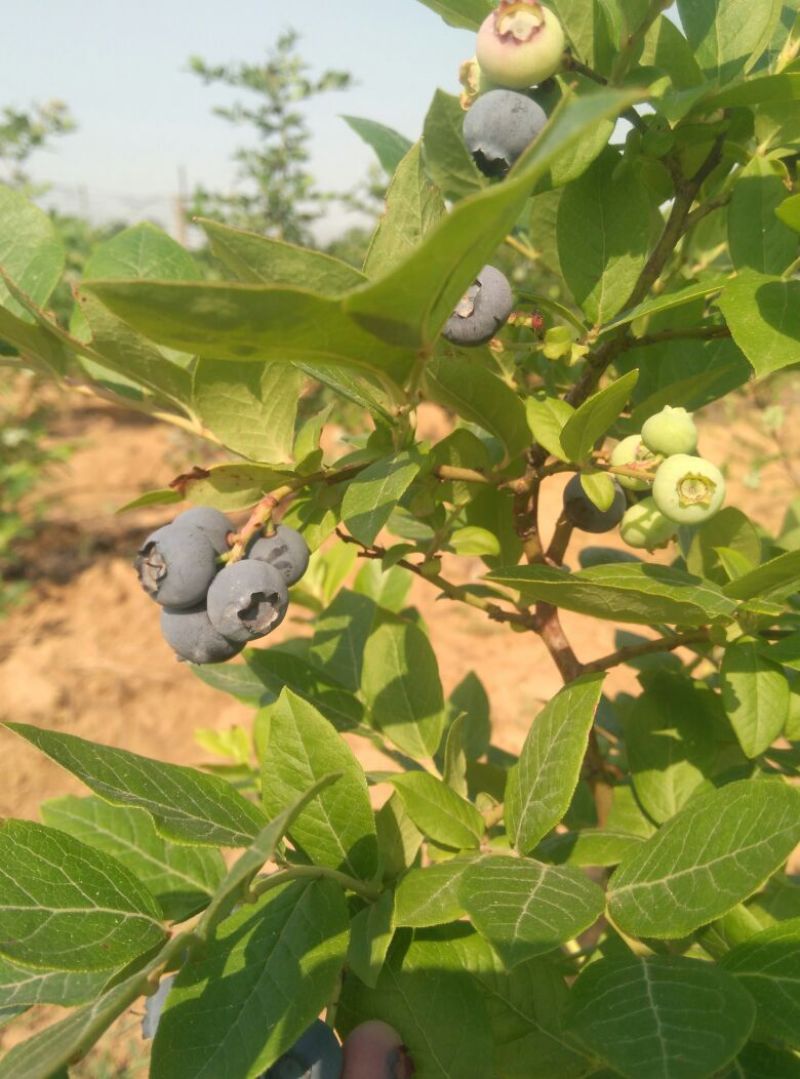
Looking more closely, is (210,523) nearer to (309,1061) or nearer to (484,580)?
(484,580)

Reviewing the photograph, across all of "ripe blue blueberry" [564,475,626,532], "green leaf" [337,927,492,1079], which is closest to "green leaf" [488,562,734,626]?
"ripe blue blueberry" [564,475,626,532]

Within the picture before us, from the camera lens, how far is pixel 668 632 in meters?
0.99

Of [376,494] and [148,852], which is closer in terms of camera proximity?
[376,494]

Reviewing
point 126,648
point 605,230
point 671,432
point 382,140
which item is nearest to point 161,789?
point 671,432

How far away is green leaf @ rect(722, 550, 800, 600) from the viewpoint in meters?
0.68

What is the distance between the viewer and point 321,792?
731 mm

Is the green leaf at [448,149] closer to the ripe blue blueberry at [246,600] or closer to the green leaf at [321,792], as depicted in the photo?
the ripe blue blueberry at [246,600]

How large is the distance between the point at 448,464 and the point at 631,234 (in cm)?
25

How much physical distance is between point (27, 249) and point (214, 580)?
382 millimetres

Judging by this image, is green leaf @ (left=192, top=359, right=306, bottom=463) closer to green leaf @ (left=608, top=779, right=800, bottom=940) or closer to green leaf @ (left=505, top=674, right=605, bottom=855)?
green leaf @ (left=505, top=674, right=605, bottom=855)

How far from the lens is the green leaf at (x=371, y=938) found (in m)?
0.67

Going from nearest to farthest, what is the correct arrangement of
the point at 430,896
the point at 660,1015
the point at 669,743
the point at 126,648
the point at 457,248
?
the point at 457,248, the point at 660,1015, the point at 430,896, the point at 669,743, the point at 126,648

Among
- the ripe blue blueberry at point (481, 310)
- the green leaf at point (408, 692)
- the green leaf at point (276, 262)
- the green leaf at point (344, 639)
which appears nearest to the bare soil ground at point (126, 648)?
the green leaf at point (344, 639)

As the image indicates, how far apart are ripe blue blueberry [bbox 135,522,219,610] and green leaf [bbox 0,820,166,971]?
20cm
